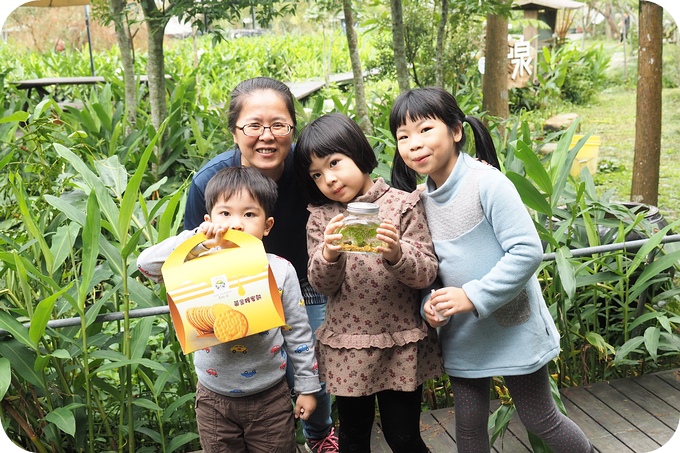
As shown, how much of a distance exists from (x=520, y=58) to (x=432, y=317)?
873 centimetres

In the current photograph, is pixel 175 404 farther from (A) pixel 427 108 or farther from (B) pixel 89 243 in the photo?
(A) pixel 427 108

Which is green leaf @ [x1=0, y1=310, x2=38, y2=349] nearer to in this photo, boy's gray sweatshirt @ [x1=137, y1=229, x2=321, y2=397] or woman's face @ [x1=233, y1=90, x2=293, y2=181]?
boy's gray sweatshirt @ [x1=137, y1=229, x2=321, y2=397]

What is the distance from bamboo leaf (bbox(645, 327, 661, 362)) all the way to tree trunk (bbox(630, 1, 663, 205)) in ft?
5.59

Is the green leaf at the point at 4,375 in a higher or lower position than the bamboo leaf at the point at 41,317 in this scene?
lower

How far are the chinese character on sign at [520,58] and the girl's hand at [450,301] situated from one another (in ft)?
28.3

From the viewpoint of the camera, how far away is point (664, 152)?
331 inches

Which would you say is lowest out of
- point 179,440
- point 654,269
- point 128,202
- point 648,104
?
point 179,440

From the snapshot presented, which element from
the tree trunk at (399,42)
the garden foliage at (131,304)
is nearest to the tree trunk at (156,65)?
the garden foliage at (131,304)

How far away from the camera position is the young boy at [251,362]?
1.92m

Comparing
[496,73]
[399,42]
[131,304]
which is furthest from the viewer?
[496,73]

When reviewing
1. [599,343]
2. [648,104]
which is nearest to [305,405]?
[599,343]

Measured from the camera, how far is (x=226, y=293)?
5.89ft

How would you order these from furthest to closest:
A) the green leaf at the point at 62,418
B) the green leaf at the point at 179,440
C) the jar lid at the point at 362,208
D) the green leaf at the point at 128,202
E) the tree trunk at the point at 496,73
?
1. the tree trunk at the point at 496,73
2. the green leaf at the point at 179,440
3. the green leaf at the point at 128,202
4. the green leaf at the point at 62,418
5. the jar lid at the point at 362,208

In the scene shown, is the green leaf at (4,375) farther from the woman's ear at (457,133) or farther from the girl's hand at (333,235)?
the woman's ear at (457,133)
